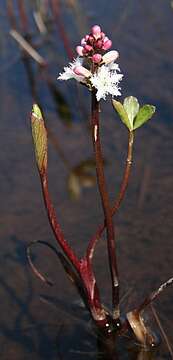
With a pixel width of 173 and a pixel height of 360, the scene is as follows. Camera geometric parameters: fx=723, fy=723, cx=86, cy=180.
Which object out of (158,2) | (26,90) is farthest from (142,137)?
(158,2)

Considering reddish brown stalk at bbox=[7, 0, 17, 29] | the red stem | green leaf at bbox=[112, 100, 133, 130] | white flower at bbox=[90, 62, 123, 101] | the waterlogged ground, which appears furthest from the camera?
reddish brown stalk at bbox=[7, 0, 17, 29]

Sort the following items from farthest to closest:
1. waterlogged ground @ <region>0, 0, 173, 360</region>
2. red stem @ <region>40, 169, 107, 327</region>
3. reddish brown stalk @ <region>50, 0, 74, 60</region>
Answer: reddish brown stalk @ <region>50, 0, 74, 60</region> → waterlogged ground @ <region>0, 0, 173, 360</region> → red stem @ <region>40, 169, 107, 327</region>

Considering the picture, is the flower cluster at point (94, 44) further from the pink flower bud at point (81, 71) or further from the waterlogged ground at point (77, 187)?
the waterlogged ground at point (77, 187)

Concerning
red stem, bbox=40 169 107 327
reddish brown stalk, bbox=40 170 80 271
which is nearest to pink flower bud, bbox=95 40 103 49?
reddish brown stalk, bbox=40 170 80 271

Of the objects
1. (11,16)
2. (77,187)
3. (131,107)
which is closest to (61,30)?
(11,16)

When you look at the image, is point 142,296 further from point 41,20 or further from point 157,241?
point 41,20

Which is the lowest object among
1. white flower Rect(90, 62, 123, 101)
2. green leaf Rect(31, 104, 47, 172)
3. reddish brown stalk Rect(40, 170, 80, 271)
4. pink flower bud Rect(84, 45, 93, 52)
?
reddish brown stalk Rect(40, 170, 80, 271)

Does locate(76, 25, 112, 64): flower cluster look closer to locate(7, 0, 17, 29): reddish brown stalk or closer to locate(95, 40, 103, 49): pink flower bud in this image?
locate(95, 40, 103, 49): pink flower bud
